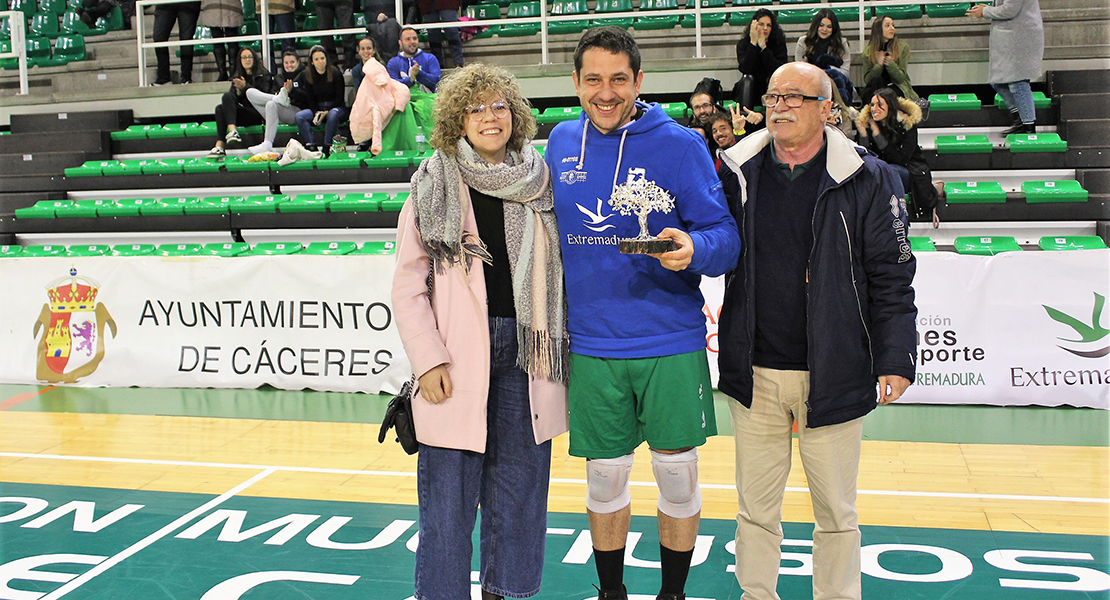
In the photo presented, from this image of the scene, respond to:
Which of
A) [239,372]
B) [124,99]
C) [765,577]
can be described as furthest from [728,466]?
[124,99]

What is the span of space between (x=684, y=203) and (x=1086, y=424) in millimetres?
4096

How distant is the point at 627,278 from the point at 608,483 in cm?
70

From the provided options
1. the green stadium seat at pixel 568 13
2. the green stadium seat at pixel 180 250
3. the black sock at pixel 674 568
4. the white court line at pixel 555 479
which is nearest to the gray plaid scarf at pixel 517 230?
the black sock at pixel 674 568

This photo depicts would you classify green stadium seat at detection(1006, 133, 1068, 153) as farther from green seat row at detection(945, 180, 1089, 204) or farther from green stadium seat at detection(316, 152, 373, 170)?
green stadium seat at detection(316, 152, 373, 170)

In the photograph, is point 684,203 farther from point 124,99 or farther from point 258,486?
point 124,99

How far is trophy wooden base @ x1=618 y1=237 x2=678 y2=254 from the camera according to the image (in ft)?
8.79

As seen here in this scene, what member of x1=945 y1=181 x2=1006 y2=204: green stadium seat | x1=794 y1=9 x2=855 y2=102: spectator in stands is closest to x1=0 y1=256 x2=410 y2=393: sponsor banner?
x1=794 y1=9 x2=855 y2=102: spectator in stands

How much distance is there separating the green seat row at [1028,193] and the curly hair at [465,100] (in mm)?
6684

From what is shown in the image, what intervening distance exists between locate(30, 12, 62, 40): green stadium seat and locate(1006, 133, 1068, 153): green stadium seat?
44.3ft

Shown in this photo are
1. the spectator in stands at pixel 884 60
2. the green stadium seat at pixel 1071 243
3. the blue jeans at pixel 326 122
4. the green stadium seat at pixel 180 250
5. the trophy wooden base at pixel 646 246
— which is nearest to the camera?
the trophy wooden base at pixel 646 246

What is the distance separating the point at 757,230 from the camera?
301 centimetres

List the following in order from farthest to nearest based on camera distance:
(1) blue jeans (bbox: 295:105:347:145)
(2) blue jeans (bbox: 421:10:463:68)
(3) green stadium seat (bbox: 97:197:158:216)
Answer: (2) blue jeans (bbox: 421:10:463:68)
(1) blue jeans (bbox: 295:105:347:145)
(3) green stadium seat (bbox: 97:197:158:216)

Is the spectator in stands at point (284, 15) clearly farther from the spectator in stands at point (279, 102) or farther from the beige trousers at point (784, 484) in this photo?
the beige trousers at point (784, 484)

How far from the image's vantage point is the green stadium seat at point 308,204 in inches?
391
